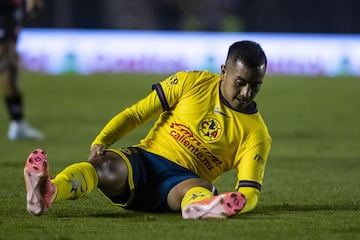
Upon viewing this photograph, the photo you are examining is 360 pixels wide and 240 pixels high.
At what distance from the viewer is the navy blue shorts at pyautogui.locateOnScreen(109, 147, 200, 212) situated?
5926 mm

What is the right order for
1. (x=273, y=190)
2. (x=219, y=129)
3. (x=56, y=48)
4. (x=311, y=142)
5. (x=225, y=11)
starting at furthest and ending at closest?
1. (x=225, y=11)
2. (x=56, y=48)
3. (x=311, y=142)
4. (x=273, y=190)
5. (x=219, y=129)

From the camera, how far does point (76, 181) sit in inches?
220

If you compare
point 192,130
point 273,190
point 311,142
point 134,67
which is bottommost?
point 134,67

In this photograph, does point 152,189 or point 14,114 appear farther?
point 14,114

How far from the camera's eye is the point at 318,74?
22.2 metres

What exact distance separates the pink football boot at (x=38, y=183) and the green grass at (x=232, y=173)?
12 centimetres

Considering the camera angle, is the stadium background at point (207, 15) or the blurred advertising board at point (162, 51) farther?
the stadium background at point (207, 15)

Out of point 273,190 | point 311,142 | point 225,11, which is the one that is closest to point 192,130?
point 273,190

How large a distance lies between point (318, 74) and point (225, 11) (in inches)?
136

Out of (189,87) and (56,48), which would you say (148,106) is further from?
(56,48)

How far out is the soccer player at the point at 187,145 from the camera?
575cm

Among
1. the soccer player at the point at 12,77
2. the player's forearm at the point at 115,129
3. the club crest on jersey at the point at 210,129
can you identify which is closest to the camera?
the player's forearm at the point at 115,129

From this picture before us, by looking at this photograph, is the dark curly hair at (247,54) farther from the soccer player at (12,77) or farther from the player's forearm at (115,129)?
the soccer player at (12,77)

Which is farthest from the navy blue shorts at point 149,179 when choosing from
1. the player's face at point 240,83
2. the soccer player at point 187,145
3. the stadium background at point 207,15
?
the stadium background at point 207,15
